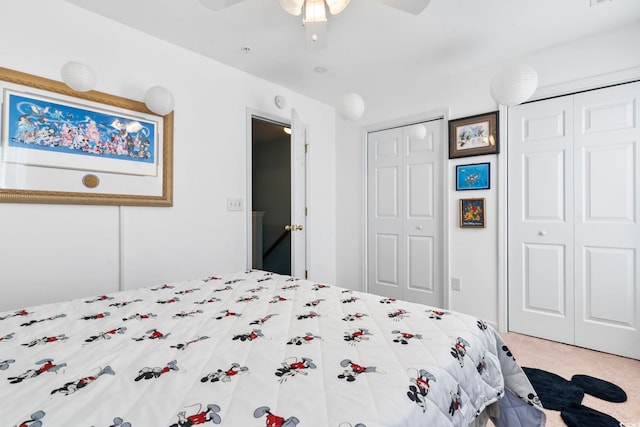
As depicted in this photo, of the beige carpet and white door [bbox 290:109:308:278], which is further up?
white door [bbox 290:109:308:278]

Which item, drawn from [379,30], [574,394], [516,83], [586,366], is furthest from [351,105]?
[586,366]

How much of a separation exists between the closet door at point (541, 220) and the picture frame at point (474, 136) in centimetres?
14

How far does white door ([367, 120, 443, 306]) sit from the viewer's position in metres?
3.23

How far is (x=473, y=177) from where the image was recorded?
2918mm

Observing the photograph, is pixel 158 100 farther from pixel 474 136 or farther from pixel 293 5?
pixel 474 136

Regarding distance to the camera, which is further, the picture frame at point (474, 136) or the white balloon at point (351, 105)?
the picture frame at point (474, 136)

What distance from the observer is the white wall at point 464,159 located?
2375 millimetres

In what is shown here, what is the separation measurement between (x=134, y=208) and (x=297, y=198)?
1422mm

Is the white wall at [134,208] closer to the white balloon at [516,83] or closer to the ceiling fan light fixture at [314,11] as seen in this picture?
the ceiling fan light fixture at [314,11]

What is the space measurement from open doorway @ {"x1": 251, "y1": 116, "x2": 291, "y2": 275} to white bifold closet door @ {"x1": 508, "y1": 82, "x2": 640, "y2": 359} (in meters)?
3.23

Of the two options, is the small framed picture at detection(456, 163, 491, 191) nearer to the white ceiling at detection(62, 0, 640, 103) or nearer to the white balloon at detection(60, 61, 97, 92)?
the white ceiling at detection(62, 0, 640, 103)

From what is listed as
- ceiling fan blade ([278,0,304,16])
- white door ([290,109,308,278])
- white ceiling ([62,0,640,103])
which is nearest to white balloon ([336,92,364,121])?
white ceiling ([62,0,640,103])

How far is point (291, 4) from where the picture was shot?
177cm

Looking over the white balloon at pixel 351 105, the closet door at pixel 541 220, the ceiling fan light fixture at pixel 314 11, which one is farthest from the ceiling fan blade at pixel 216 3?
the closet door at pixel 541 220
